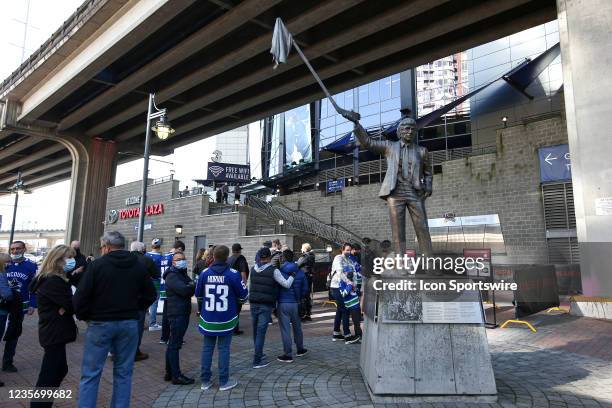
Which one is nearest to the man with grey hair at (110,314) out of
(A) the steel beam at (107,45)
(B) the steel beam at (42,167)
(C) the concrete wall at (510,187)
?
(A) the steel beam at (107,45)

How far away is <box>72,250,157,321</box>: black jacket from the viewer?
12.5 ft

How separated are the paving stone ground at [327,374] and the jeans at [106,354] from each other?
84 cm

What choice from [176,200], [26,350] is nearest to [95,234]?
[176,200]

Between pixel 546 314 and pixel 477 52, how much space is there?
20050 mm

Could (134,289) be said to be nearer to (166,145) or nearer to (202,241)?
(202,241)

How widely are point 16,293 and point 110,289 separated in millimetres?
3146

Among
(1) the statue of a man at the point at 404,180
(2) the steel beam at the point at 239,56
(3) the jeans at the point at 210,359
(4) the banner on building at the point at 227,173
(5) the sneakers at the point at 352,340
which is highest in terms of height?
(2) the steel beam at the point at 239,56

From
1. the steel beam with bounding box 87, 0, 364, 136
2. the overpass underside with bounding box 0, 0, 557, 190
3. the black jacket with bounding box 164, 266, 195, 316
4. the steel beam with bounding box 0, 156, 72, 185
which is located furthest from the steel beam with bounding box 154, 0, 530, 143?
the steel beam with bounding box 0, 156, 72, 185

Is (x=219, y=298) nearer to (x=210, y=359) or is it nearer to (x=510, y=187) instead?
(x=210, y=359)

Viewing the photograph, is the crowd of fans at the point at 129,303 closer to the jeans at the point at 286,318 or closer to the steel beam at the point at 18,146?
the jeans at the point at 286,318

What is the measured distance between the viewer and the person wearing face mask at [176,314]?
17.6 ft

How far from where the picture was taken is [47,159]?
1730 inches

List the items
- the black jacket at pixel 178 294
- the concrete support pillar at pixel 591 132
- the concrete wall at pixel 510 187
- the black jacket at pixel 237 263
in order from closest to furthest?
the black jacket at pixel 178 294 < the black jacket at pixel 237 263 < the concrete support pillar at pixel 591 132 < the concrete wall at pixel 510 187

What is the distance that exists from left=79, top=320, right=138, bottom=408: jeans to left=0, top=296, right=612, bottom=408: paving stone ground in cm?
84
